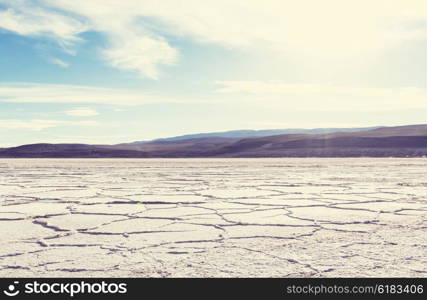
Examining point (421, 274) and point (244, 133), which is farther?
point (244, 133)

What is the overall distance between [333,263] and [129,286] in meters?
0.88

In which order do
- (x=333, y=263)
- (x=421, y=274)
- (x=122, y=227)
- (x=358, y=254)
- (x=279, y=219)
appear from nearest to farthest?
(x=421, y=274) < (x=333, y=263) < (x=358, y=254) < (x=122, y=227) < (x=279, y=219)

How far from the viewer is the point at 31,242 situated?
2512 mm

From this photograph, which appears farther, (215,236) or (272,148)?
(272,148)

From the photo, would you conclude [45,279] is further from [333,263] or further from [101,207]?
[101,207]

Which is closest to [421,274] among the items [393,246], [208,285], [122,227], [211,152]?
[393,246]

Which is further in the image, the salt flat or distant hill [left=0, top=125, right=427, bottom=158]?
distant hill [left=0, top=125, right=427, bottom=158]

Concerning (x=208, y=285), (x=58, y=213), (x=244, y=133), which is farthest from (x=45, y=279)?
(x=244, y=133)

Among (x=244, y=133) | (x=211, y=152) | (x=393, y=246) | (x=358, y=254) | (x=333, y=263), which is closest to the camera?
(x=333, y=263)

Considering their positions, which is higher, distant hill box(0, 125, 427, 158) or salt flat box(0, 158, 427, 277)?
distant hill box(0, 125, 427, 158)

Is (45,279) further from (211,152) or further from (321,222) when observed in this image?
(211,152)

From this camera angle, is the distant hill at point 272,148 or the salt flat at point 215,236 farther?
the distant hill at point 272,148

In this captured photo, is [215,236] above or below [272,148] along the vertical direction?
below

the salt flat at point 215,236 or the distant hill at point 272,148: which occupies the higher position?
the distant hill at point 272,148
